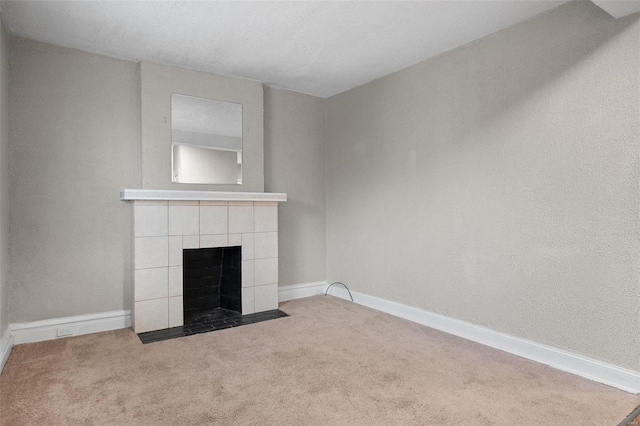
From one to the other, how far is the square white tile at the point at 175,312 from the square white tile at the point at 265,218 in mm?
960

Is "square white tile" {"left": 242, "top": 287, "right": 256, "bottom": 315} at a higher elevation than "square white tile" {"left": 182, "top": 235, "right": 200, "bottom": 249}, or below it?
below

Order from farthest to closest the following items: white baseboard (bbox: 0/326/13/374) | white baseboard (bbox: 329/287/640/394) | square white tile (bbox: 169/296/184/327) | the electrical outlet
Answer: square white tile (bbox: 169/296/184/327), the electrical outlet, white baseboard (bbox: 0/326/13/374), white baseboard (bbox: 329/287/640/394)

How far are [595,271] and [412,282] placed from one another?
4.80 feet

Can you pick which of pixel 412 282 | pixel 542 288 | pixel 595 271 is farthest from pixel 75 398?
pixel 595 271

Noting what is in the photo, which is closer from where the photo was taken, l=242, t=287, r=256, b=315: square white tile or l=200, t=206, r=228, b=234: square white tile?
l=200, t=206, r=228, b=234: square white tile

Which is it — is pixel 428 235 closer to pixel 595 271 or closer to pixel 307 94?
pixel 595 271

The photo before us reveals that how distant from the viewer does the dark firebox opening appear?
12.1 ft

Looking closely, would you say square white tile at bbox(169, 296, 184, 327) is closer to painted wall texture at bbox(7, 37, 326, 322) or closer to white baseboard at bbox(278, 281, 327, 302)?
painted wall texture at bbox(7, 37, 326, 322)

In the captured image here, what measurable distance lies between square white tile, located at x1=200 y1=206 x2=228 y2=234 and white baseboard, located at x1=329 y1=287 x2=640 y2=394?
1734 millimetres

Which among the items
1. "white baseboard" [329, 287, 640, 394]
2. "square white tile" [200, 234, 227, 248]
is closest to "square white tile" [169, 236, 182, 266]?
"square white tile" [200, 234, 227, 248]

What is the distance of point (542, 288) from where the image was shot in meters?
2.53

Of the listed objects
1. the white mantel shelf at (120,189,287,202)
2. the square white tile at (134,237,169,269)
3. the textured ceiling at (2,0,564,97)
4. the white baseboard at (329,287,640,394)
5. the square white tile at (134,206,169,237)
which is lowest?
the white baseboard at (329,287,640,394)

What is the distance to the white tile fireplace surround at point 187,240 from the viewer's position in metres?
3.15

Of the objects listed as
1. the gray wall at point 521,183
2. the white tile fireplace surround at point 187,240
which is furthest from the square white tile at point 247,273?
the gray wall at point 521,183
